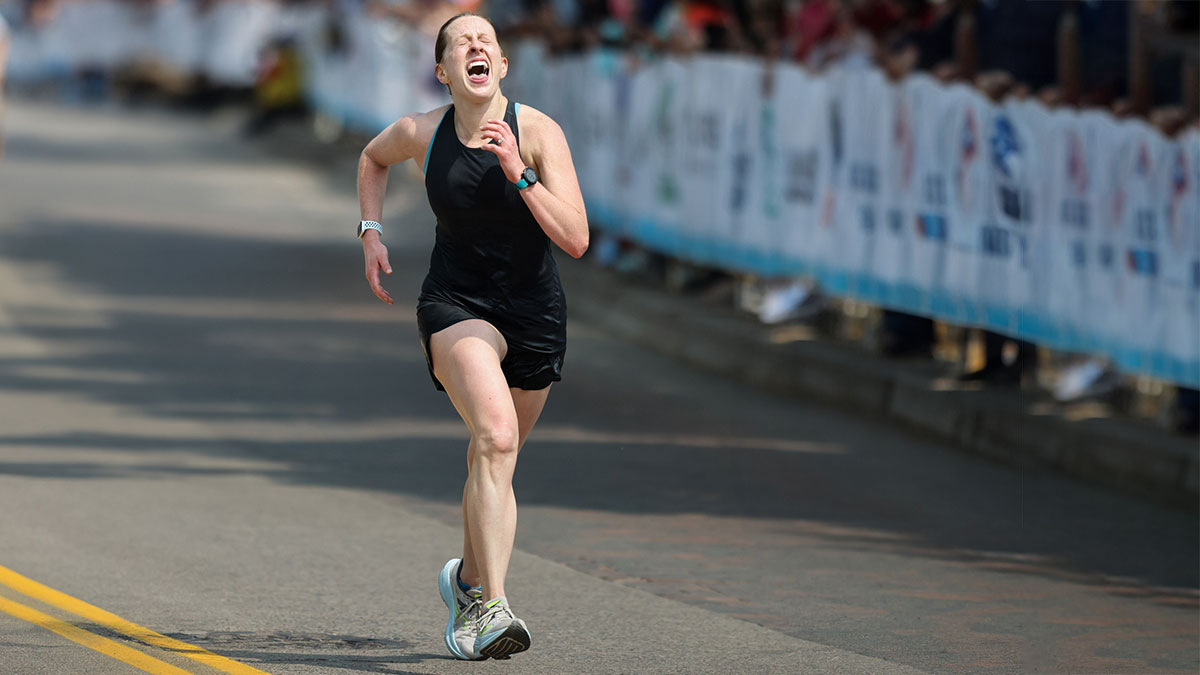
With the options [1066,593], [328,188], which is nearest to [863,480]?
[1066,593]

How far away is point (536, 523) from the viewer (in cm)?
881

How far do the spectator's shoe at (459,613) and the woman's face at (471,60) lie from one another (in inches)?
58.8

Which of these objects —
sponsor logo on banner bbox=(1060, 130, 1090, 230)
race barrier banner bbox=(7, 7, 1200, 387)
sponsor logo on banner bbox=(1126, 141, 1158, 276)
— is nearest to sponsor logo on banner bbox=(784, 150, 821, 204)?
race barrier banner bbox=(7, 7, 1200, 387)

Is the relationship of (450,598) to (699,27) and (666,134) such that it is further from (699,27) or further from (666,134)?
(699,27)

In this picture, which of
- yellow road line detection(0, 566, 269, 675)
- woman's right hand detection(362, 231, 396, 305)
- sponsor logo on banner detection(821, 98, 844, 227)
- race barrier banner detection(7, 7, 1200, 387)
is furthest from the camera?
sponsor logo on banner detection(821, 98, 844, 227)

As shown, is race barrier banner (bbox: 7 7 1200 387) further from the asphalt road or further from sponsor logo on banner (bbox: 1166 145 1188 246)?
the asphalt road

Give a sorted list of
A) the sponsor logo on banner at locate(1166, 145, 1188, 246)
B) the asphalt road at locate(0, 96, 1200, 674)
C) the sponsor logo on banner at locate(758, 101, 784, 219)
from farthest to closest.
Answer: the sponsor logo on banner at locate(758, 101, 784, 219) < the sponsor logo on banner at locate(1166, 145, 1188, 246) < the asphalt road at locate(0, 96, 1200, 674)

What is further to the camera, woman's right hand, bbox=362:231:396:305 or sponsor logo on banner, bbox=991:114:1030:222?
sponsor logo on banner, bbox=991:114:1030:222

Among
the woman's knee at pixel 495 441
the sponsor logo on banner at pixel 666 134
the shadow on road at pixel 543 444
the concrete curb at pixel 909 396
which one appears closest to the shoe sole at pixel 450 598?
the shadow on road at pixel 543 444

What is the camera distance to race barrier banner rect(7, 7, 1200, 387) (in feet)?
33.1

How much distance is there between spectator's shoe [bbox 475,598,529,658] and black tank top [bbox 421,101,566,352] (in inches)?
32.2

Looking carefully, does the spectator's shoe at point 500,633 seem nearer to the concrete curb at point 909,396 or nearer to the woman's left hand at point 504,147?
the woman's left hand at point 504,147

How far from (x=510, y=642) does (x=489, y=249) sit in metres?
1.18

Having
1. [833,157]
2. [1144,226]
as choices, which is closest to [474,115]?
[1144,226]
